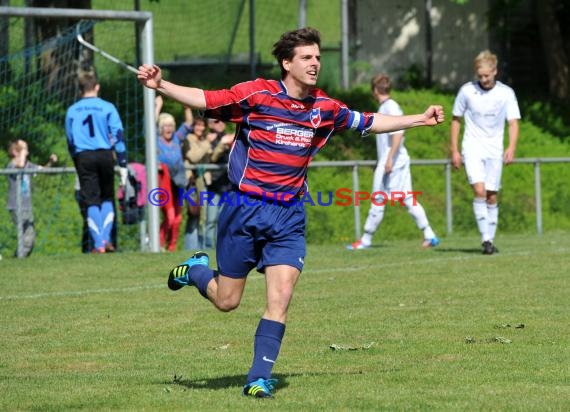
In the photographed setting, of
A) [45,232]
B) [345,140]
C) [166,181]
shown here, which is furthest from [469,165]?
[345,140]

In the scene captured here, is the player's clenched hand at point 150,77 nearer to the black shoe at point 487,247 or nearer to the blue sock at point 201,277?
the blue sock at point 201,277

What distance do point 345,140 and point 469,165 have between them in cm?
977

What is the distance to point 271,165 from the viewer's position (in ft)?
24.7

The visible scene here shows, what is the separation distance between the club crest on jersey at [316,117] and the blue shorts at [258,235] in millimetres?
456

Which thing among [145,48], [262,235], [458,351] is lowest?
[458,351]

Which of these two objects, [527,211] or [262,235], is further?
[527,211]

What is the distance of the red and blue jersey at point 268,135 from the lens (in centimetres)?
752

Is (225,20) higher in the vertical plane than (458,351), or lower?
higher

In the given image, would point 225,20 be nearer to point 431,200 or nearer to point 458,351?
point 431,200

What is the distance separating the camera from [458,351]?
852cm

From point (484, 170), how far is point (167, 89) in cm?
858

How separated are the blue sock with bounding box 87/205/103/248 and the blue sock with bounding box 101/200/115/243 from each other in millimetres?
64

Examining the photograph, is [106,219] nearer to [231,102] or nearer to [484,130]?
[484,130]

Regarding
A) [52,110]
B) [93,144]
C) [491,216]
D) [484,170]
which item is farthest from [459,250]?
[52,110]
